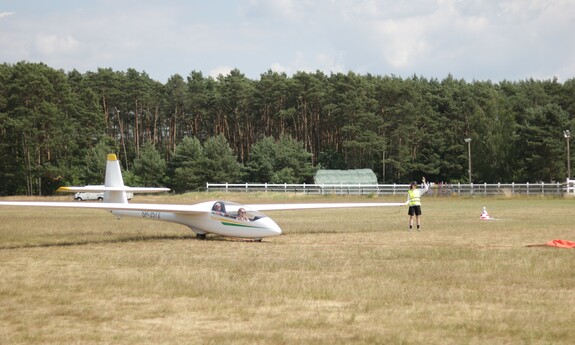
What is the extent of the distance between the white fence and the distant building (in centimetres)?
855

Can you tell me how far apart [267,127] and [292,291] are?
93.8 metres

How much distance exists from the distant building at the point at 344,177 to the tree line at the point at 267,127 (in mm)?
4528

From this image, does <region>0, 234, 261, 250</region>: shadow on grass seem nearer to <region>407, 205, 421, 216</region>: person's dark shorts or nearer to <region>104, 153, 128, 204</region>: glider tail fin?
<region>104, 153, 128, 204</region>: glider tail fin

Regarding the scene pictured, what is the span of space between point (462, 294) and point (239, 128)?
9602cm

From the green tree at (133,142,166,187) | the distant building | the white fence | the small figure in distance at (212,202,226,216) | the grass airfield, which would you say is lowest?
the grass airfield

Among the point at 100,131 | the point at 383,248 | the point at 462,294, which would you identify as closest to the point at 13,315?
the point at 462,294

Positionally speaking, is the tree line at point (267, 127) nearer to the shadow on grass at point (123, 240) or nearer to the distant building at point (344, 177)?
the distant building at point (344, 177)

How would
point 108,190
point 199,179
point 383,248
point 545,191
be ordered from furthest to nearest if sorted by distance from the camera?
point 199,179
point 545,191
point 108,190
point 383,248

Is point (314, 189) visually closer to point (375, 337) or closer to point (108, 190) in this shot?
Answer: point (108, 190)

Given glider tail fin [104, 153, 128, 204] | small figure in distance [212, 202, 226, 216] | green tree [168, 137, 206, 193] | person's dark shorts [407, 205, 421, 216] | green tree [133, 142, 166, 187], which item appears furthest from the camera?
green tree [133, 142, 166, 187]

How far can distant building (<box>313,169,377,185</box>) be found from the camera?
7881 cm

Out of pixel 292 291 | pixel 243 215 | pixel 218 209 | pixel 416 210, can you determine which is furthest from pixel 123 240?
pixel 292 291

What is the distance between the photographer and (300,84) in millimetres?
101812

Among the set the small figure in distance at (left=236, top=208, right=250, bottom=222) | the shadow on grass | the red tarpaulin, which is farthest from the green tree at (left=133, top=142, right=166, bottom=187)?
the red tarpaulin
